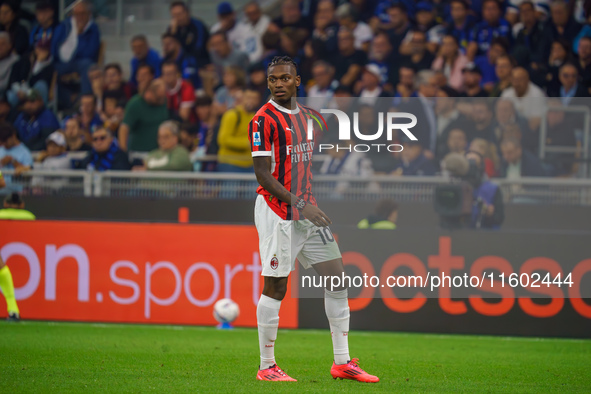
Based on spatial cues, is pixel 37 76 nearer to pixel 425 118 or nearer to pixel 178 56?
pixel 178 56

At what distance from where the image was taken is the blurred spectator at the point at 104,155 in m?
11.9

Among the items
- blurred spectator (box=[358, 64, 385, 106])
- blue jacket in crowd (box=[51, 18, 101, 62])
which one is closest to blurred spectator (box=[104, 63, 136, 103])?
blue jacket in crowd (box=[51, 18, 101, 62])

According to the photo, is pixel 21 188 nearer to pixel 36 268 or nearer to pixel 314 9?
pixel 36 268

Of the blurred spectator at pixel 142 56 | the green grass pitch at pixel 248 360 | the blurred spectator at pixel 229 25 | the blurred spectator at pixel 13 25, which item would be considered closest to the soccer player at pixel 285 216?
the green grass pitch at pixel 248 360

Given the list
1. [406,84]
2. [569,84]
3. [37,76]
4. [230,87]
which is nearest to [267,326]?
[406,84]

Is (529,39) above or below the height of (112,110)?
above

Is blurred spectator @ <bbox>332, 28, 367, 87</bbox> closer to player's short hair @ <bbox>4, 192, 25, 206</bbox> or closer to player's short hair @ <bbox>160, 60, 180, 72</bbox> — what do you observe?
player's short hair @ <bbox>160, 60, 180, 72</bbox>

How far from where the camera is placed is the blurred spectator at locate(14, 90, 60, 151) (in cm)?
1338

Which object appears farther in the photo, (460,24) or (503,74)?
(460,24)

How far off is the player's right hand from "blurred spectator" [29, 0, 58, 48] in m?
10.5

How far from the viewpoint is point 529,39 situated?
1272cm

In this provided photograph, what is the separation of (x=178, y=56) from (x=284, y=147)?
9048 millimetres

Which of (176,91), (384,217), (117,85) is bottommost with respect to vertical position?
(384,217)

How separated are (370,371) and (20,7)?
38.1 feet
